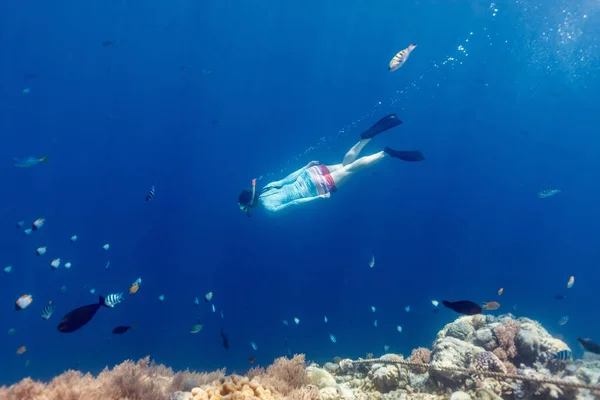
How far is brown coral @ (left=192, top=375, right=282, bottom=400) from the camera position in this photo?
161 inches

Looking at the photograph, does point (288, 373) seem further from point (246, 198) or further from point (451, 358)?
point (246, 198)

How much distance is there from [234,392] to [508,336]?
6.10 metres

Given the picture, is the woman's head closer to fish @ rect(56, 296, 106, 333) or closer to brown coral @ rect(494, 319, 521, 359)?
fish @ rect(56, 296, 106, 333)

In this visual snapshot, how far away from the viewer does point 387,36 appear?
37969mm

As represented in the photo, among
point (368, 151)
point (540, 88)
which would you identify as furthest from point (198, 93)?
point (540, 88)

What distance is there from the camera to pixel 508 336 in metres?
7.14

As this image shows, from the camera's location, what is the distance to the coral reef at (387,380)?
14.7 ft

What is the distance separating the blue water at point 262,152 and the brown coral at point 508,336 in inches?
920

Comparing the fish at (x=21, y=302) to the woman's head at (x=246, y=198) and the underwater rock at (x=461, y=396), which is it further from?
the underwater rock at (x=461, y=396)

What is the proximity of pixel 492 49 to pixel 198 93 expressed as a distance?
35884 mm

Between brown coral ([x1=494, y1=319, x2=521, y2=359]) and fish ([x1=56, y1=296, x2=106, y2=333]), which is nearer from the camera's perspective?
fish ([x1=56, y1=296, x2=106, y2=333])

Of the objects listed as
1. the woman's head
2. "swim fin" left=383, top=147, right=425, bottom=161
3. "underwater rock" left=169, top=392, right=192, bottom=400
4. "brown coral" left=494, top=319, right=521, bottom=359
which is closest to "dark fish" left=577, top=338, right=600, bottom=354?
"brown coral" left=494, top=319, right=521, bottom=359

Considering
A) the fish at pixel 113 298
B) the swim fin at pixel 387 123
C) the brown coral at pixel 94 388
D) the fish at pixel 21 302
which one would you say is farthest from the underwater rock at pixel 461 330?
the fish at pixel 21 302

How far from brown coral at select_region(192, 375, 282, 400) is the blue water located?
25749 millimetres
